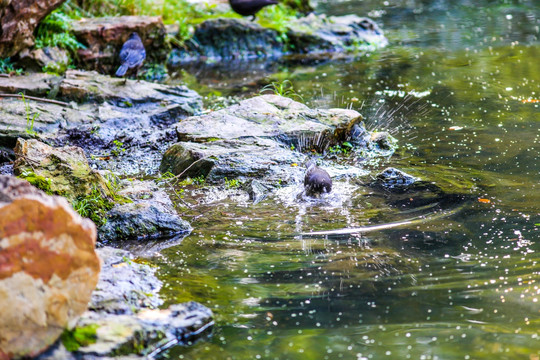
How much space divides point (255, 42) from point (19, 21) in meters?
6.14

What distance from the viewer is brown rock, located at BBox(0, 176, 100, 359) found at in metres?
3.06

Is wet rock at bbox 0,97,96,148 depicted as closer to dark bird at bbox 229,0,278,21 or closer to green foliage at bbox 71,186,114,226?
green foliage at bbox 71,186,114,226

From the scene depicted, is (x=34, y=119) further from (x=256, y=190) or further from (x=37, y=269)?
(x=37, y=269)

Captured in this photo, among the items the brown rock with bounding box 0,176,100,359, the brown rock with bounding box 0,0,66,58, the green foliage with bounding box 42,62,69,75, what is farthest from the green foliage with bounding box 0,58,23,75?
the brown rock with bounding box 0,176,100,359

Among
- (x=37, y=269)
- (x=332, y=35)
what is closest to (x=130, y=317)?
(x=37, y=269)

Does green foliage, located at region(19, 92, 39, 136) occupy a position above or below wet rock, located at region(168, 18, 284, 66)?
above

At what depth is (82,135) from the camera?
7832 mm

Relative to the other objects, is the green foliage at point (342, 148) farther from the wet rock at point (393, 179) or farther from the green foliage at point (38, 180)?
the green foliage at point (38, 180)

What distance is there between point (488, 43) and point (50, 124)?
10164 mm

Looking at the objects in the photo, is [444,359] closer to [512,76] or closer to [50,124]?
[50,124]

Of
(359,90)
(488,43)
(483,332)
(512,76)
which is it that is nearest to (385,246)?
(483,332)

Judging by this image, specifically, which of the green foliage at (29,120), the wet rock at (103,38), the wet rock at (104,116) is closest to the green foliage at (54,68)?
the wet rock at (103,38)

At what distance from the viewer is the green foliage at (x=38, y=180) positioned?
17.4 ft

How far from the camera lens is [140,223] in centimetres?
522
